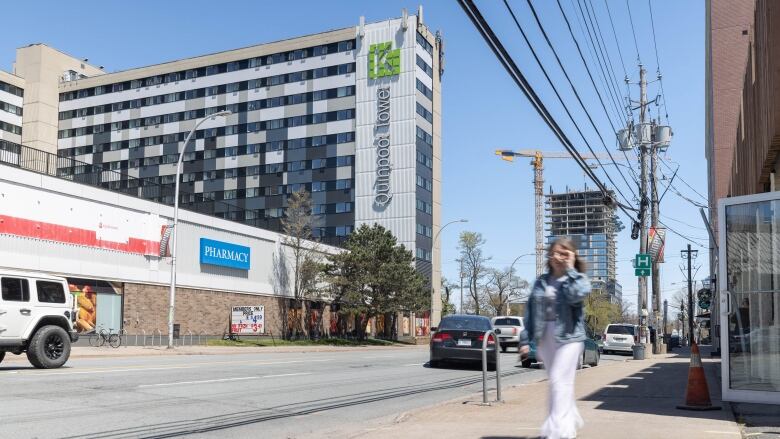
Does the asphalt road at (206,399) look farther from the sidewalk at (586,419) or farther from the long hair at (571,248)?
the long hair at (571,248)

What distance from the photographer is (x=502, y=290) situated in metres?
97.9

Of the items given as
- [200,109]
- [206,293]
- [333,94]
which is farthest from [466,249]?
[206,293]

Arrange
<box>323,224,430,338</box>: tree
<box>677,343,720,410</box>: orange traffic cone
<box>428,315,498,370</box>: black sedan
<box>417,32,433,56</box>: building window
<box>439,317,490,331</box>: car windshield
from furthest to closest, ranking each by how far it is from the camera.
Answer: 1. <box>417,32,433,56</box>: building window
2. <box>323,224,430,338</box>: tree
3. <box>439,317,490,331</box>: car windshield
4. <box>428,315,498,370</box>: black sedan
5. <box>677,343,720,410</box>: orange traffic cone

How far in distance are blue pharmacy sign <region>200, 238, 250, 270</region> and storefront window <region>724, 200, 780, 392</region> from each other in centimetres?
3609

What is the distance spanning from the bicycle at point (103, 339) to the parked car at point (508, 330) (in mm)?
17486

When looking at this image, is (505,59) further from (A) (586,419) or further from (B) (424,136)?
(B) (424,136)

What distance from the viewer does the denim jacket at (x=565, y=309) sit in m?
6.23

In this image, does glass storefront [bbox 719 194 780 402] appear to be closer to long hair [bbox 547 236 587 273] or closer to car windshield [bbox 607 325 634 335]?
long hair [bbox 547 236 587 273]

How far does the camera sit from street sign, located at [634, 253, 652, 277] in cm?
3012

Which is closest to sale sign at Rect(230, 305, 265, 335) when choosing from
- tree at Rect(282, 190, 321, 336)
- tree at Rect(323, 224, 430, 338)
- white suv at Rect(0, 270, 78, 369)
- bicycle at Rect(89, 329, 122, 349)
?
tree at Rect(282, 190, 321, 336)

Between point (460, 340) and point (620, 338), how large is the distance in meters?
21.4

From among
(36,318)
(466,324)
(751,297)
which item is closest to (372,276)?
(466,324)

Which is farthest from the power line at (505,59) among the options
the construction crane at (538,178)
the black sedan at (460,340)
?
the construction crane at (538,178)

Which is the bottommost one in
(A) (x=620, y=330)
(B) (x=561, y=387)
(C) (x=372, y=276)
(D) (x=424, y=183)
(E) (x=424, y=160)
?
(A) (x=620, y=330)
